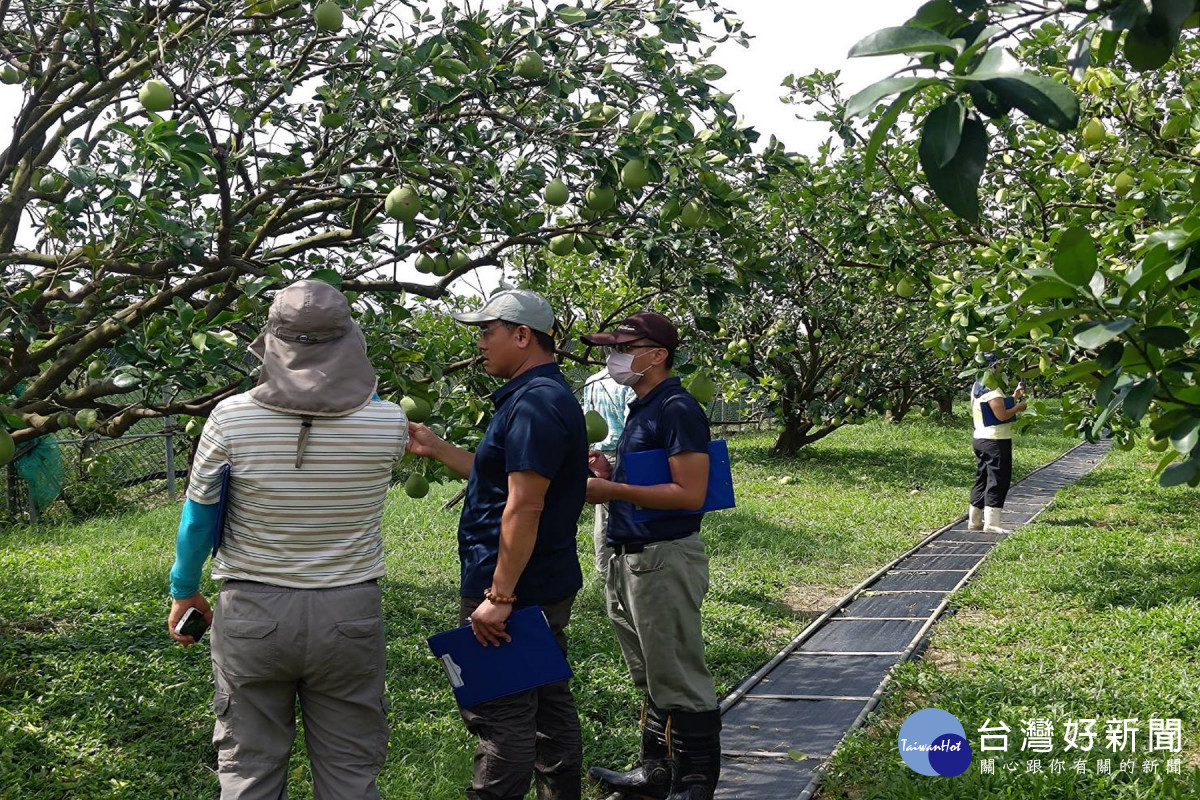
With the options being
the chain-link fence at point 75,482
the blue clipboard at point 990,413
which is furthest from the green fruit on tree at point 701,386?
the blue clipboard at point 990,413

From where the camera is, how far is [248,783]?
2.51m

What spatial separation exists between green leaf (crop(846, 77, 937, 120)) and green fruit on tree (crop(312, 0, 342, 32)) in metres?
2.77

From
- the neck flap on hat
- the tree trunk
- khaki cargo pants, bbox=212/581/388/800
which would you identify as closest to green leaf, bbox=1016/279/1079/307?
the neck flap on hat

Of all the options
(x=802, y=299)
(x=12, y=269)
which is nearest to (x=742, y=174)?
(x=12, y=269)

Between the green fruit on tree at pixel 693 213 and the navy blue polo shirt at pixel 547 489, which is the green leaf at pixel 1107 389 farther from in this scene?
the green fruit on tree at pixel 693 213

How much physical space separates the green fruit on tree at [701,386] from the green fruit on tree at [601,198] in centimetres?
69

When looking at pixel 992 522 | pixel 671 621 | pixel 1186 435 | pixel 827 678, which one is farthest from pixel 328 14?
pixel 992 522

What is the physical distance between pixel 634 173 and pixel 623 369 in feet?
2.16

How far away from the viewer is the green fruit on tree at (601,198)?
3.50 meters

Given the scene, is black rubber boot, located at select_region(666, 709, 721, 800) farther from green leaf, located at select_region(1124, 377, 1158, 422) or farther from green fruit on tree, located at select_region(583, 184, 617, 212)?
green leaf, located at select_region(1124, 377, 1158, 422)

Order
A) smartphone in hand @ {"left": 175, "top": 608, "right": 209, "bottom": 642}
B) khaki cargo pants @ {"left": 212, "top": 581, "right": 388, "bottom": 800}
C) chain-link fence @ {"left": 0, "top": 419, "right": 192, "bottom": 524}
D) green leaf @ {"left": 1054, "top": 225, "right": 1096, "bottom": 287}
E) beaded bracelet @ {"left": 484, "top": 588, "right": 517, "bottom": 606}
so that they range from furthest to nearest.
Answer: chain-link fence @ {"left": 0, "top": 419, "right": 192, "bottom": 524}
beaded bracelet @ {"left": 484, "top": 588, "right": 517, "bottom": 606}
smartphone in hand @ {"left": 175, "top": 608, "right": 209, "bottom": 642}
khaki cargo pants @ {"left": 212, "top": 581, "right": 388, "bottom": 800}
green leaf @ {"left": 1054, "top": 225, "right": 1096, "bottom": 287}

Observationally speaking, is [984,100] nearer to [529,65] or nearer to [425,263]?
[529,65]

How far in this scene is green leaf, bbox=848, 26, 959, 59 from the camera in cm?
116

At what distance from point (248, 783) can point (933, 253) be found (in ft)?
19.6
